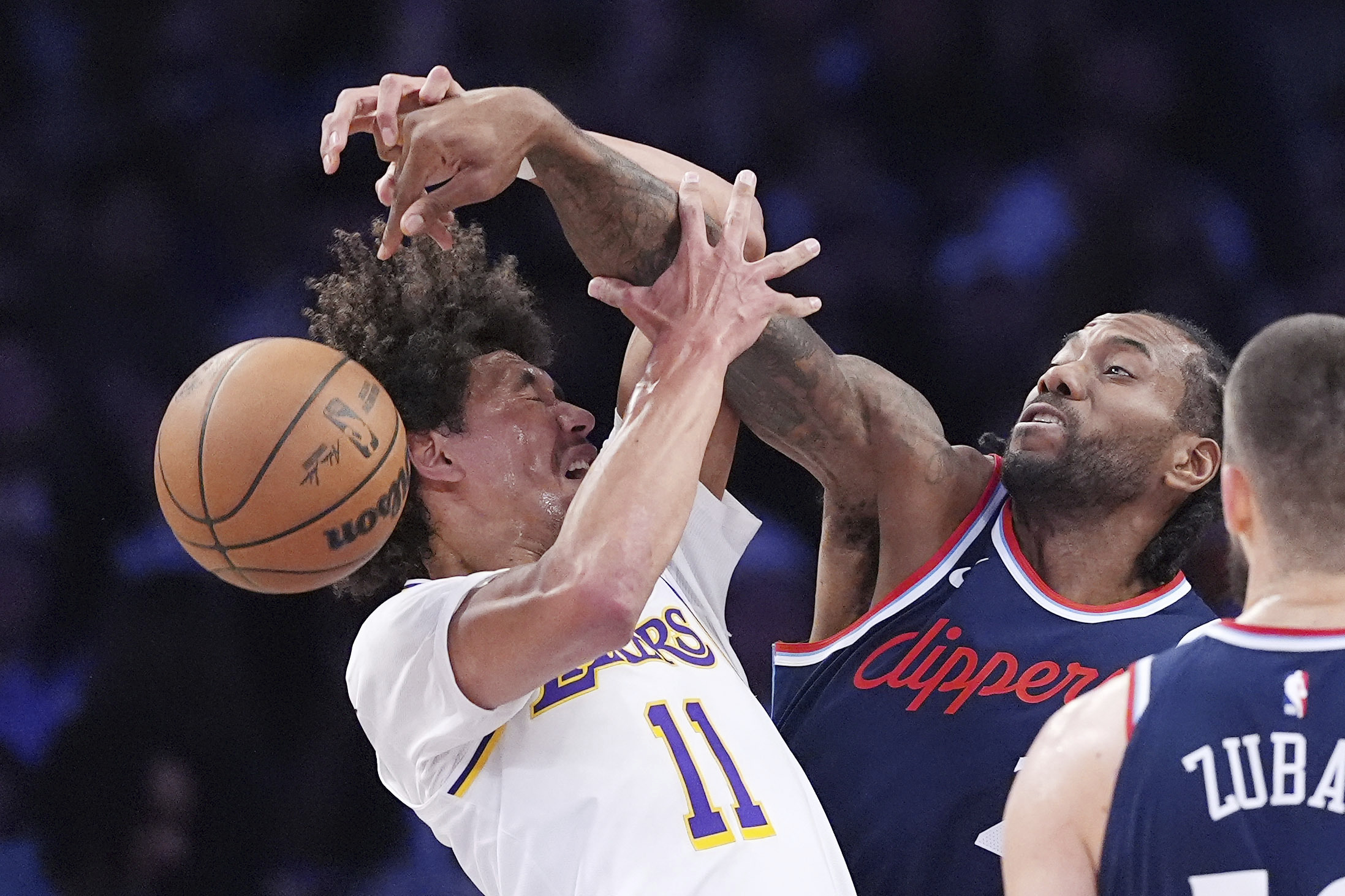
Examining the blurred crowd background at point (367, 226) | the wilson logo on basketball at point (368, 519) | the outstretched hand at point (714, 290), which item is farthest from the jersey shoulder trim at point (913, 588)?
the blurred crowd background at point (367, 226)

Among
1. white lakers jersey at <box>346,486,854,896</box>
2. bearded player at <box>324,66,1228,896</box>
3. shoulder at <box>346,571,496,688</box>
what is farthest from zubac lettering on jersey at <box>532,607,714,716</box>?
bearded player at <box>324,66,1228,896</box>

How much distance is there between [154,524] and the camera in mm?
4883

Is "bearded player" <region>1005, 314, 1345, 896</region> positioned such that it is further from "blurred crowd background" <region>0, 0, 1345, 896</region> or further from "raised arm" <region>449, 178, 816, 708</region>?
"blurred crowd background" <region>0, 0, 1345, 896</region>

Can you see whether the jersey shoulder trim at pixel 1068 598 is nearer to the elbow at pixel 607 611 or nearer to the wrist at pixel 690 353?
the wrist at pixel 690 353

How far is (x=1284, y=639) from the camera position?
1859 millimetres

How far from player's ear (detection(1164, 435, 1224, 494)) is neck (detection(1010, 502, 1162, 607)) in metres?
0.10

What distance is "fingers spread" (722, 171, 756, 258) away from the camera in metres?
2.76

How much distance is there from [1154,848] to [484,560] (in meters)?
1.62

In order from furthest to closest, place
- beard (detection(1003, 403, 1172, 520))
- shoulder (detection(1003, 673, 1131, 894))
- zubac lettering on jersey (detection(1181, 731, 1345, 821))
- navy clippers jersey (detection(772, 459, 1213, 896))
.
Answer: beard (detection(1003, 403, 1172, 520)) → navy clippers jersey (detection(772, 459, 1213, 896)) → shoulder (detection(1003, 673, 1131, 894)) → zubac lettering on jersey (detection(1181, 731, 1345, 821))

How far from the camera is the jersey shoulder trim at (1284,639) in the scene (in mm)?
1839

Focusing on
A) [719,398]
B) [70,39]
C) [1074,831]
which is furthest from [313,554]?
[70,39]

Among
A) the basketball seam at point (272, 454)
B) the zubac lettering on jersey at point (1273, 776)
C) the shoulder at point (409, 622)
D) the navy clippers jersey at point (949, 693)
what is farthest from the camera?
the navy clippers jersey at point (949, 693)

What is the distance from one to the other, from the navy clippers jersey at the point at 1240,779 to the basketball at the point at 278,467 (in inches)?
55.3

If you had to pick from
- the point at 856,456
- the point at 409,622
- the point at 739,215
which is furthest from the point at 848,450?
the point at 409,622
